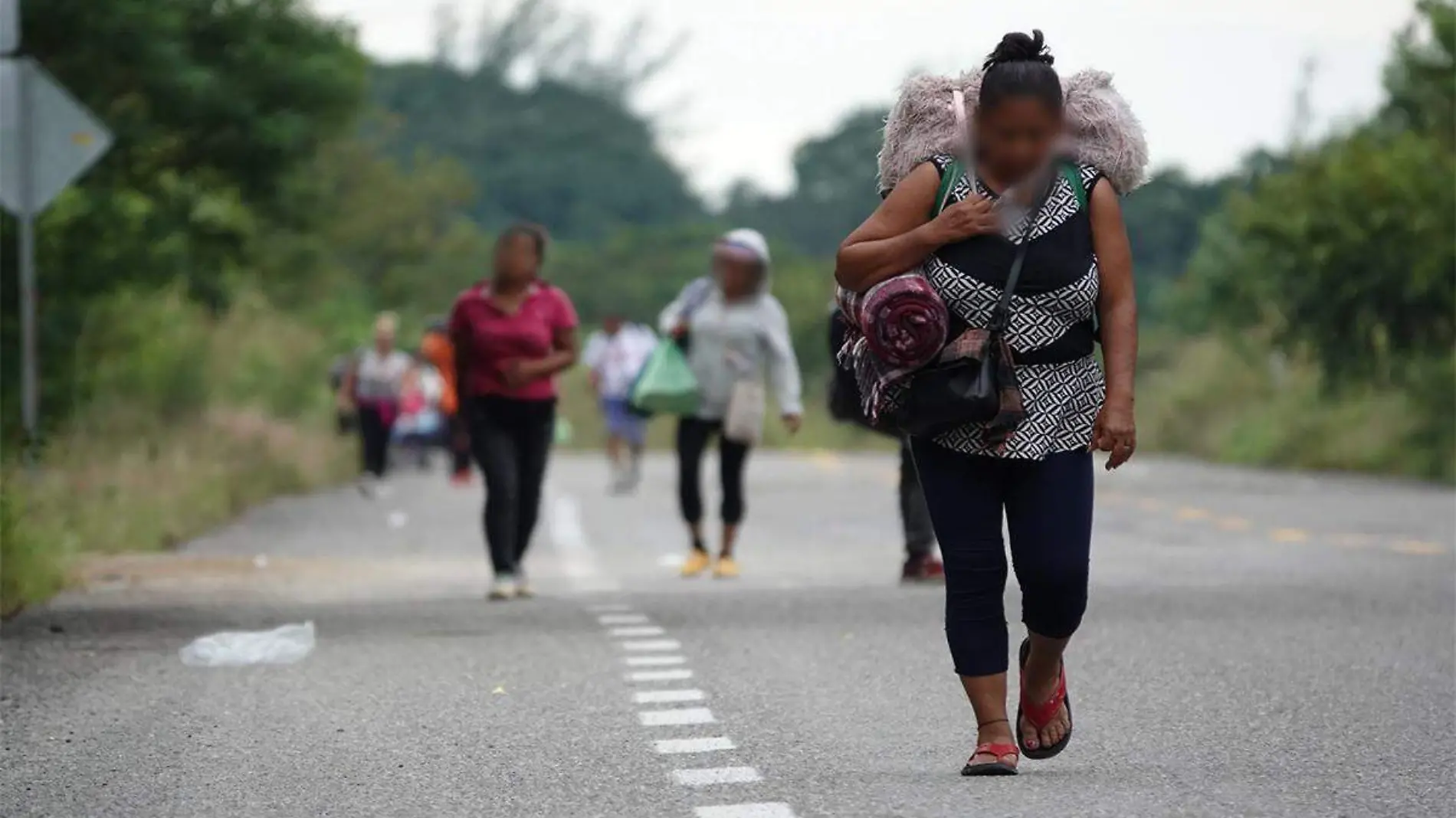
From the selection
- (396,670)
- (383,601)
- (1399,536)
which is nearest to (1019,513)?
(396,670)

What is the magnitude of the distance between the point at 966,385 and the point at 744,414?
8.38m

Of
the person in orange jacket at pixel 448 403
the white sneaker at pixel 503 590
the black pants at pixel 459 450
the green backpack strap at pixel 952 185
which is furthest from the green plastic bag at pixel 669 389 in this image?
the black pants at pixel 459 450

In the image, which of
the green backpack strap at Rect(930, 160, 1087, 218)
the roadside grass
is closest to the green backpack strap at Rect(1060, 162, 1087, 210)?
the green backpack strap at Rect(930, 160, 1087, 218)

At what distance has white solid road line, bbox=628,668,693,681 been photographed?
31.2 feet

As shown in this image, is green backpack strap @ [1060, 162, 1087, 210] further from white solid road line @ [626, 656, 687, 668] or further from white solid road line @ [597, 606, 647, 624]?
white solid road line @ [597, 606, 647, 624]

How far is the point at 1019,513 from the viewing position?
707 cm

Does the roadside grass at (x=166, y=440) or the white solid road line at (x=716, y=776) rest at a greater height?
the roadside grass at (x=166, y=440)

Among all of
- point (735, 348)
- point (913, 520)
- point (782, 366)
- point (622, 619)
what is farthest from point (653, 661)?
point (735, 348)

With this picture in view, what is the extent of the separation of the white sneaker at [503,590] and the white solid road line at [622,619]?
1.37 metres

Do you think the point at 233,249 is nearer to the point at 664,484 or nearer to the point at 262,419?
the point at 262,419

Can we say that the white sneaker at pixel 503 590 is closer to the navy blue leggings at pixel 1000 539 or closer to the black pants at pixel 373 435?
the navy blue leggings at pixel 1000 539

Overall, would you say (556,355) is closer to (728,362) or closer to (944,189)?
(728,362)

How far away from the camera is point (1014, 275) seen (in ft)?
22.5

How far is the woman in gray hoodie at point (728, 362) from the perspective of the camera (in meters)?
15.3
